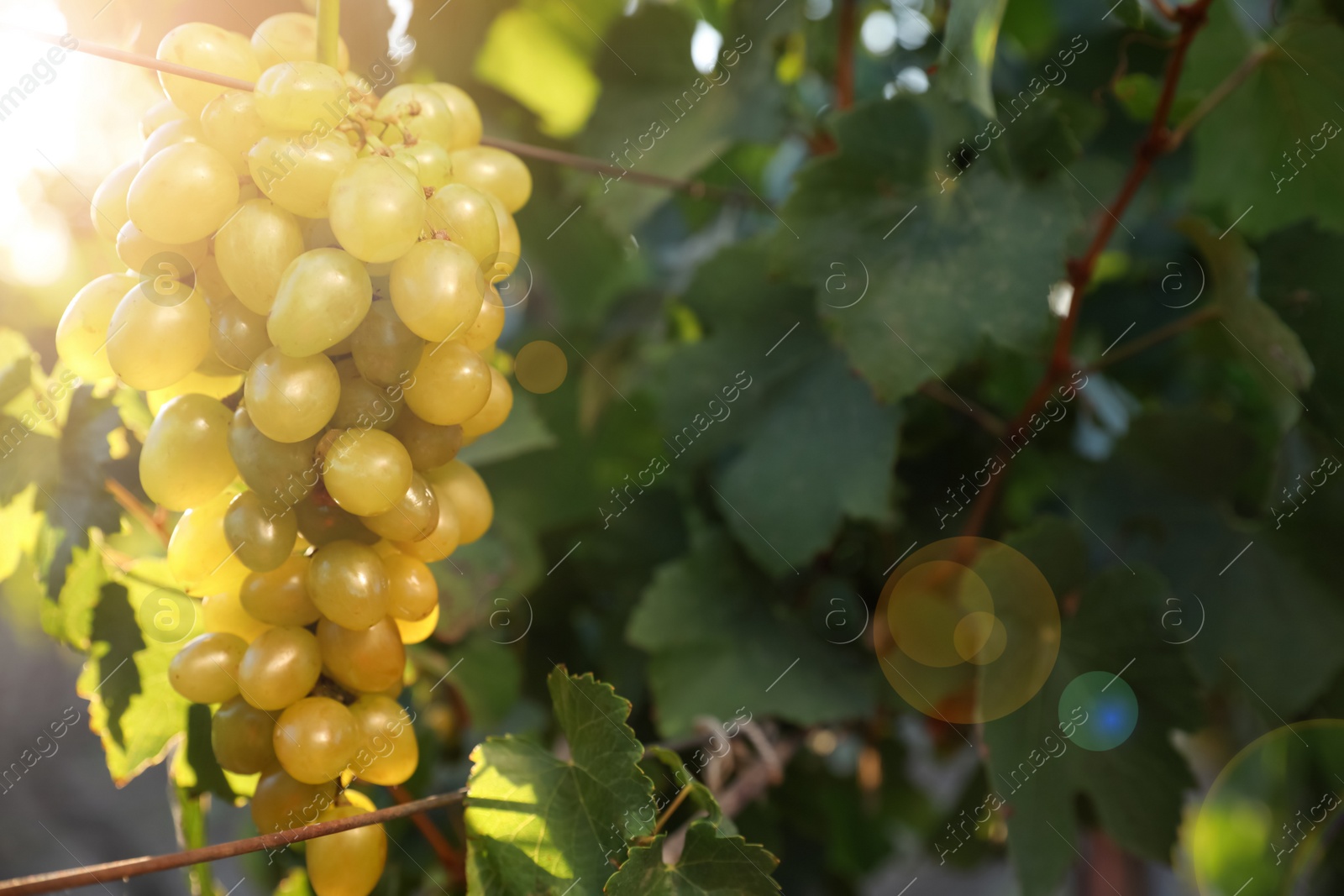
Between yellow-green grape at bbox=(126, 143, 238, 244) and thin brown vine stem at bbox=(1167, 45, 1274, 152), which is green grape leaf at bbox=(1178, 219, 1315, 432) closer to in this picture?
thin brown vine stem at bbox=(1167, 45, 1274, 152)

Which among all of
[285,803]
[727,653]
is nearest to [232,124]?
[285,803]

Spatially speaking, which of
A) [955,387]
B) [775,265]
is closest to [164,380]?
[775,265]

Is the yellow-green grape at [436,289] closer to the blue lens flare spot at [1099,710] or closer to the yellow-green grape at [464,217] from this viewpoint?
the yellow-green grape at [464,217]

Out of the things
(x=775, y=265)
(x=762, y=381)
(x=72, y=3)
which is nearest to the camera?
(x=72, y=3)

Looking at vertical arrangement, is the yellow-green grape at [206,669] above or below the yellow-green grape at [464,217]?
below

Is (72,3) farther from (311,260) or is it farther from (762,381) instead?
(762,381)

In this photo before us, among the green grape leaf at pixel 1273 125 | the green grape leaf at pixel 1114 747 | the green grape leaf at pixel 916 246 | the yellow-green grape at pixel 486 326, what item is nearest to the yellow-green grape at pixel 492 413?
the yellow-green grape at pixel 486 326

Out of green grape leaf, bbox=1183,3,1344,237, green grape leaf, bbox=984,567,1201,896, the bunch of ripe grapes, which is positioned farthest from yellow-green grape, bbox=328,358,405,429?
green grape leaf, bbox=1183,3,1344,237
